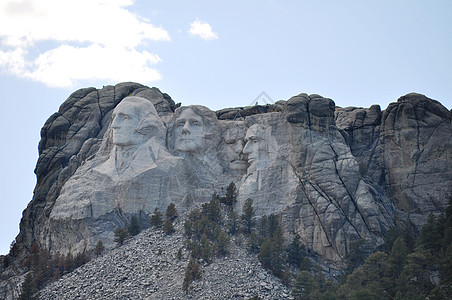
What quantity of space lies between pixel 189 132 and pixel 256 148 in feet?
16.1

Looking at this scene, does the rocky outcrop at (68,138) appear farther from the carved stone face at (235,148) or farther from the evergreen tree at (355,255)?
the evergreen tree at (355,255)

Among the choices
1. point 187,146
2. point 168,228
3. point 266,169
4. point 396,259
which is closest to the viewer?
point 396,259

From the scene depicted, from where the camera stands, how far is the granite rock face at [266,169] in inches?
2426

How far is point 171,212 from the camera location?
62.7 metres

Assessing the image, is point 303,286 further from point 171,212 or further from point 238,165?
point 238,165

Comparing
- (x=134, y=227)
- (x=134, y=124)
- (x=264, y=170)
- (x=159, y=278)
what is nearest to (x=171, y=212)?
(x=134, y=227)

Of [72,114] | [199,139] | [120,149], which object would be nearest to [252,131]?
[199,139]

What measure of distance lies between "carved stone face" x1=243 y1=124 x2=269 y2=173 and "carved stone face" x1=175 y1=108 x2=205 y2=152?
11.1 ft

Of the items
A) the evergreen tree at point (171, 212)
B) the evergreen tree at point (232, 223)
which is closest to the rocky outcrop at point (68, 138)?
the evergreen tree at point (171, 212)

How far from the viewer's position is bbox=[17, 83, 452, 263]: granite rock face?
6162 cm

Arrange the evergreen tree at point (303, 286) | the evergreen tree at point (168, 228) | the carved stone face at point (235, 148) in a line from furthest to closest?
the carved stone face at point (235, 148) < the evergreen tree at point (168, 228) < the evergreen tree at point (303, 286)

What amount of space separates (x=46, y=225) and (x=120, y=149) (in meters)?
6.98

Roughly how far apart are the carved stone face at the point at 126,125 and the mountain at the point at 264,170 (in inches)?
2.6

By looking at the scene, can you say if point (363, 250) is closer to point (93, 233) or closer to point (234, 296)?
point (234, 296)
